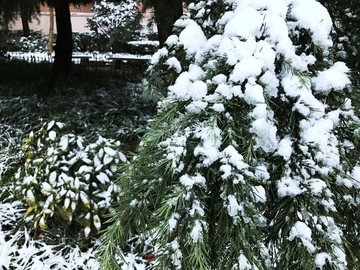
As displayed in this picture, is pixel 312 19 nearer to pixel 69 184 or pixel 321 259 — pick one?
pixel 321 259

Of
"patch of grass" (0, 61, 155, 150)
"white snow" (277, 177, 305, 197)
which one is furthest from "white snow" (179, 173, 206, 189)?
"patch of grass" (0, 61, 155, 150)

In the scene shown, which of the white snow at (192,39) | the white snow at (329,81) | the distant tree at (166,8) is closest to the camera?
the white snow at (329,81)

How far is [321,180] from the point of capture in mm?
1088

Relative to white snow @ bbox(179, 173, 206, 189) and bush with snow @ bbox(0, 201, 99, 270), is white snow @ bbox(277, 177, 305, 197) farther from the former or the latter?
bush with snow @ bbox(0, 201, 99, 270)

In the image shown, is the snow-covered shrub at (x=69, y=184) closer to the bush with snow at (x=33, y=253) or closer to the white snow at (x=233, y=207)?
the bush with snow at (x=33, y=253)

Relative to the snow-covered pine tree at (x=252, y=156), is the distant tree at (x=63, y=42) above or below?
below

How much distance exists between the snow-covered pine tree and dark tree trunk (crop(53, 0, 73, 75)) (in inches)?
288

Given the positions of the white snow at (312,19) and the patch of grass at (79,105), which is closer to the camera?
the white snow at (312,19)

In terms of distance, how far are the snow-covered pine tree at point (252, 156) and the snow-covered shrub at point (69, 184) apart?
6.99 feet

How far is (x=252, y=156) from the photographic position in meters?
1.08

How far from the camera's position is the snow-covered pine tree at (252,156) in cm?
105

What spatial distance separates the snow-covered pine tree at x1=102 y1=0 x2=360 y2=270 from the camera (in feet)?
3.45

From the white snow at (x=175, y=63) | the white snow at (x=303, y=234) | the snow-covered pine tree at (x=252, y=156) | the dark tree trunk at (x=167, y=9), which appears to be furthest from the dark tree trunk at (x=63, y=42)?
the white snow at (x=303, y=234)

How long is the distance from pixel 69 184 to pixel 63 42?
5.57 meters
